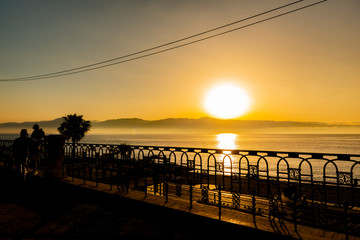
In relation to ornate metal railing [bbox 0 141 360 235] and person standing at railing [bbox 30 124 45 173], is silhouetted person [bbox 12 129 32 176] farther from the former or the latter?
ornate metal railing [bbox 0 141 360 235]

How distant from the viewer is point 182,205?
426cm

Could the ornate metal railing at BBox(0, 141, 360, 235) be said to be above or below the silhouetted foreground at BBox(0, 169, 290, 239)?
above

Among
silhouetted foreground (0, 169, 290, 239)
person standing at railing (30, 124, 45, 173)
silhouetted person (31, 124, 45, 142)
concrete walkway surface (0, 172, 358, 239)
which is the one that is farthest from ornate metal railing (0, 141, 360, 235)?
silhouetted person (31, 124, 45, 142)

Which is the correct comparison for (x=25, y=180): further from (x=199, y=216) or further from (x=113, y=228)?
(x=199, y=216)

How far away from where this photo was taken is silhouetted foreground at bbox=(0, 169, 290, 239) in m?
3.44

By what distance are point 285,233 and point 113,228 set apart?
2.86 m

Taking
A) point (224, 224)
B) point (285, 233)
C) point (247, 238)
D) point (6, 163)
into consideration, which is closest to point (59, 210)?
point (224, 224)

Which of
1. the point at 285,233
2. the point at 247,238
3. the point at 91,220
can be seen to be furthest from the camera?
the point at 91,220

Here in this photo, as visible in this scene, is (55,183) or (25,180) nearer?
(55,183)

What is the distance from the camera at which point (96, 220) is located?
4027 millimetres

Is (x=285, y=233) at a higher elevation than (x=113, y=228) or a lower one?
higher

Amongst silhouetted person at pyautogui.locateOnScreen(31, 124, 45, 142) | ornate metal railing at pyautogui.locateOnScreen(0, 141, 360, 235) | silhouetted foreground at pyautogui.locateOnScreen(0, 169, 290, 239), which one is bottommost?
silhouetted foreground at pyautogui.locateOnScreen(0, 169, 290, 239)

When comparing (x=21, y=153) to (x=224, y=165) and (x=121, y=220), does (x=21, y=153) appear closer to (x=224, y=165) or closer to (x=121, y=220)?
(x=121, y=220)

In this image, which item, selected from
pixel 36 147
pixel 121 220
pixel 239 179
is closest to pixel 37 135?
pixel 36 147
